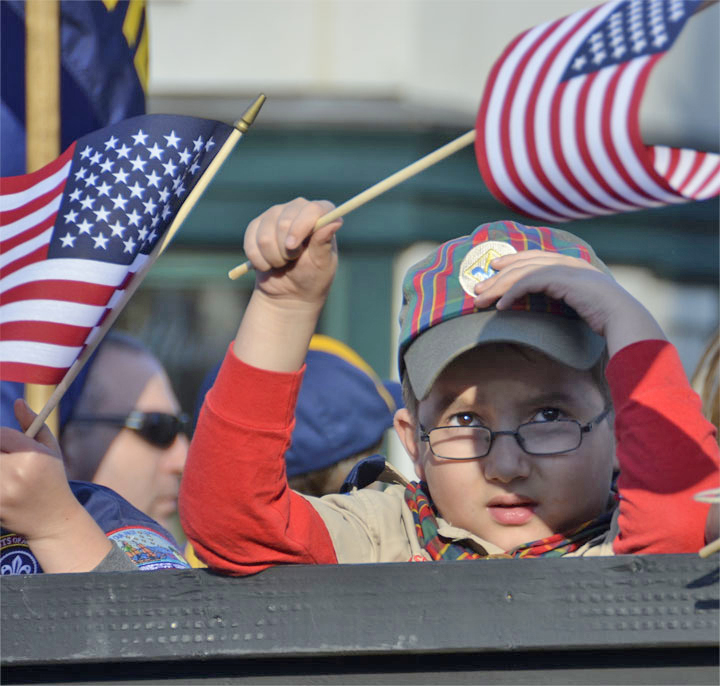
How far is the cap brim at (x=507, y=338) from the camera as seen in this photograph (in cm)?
209

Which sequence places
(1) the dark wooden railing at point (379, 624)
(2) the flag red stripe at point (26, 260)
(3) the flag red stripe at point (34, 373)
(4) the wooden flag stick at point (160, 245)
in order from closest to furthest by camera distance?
(1) the dark wooden railing at point (379, 624), (4) the wooden flag stick at point (160, 245), (3) the flag red stripe at point (34, 373), (2) the flag red stripe at point (26, 260)

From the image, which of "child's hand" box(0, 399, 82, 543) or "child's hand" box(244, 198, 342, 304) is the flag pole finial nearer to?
"child's hand" box(244, 198, 342, 304)

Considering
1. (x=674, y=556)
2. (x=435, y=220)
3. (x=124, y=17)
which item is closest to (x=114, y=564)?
(x=674, y=556)

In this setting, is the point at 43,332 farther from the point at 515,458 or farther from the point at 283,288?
the point at 515,458

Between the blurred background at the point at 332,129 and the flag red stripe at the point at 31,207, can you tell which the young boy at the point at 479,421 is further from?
the blurred background at the point at 332,129

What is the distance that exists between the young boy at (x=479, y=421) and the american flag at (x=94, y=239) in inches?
15.7

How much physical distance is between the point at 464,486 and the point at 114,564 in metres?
0.61

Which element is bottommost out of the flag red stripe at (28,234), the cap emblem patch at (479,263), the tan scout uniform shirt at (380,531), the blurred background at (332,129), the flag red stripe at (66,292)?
the blurred background at (332,129)

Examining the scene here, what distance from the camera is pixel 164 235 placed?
2211 millimetres

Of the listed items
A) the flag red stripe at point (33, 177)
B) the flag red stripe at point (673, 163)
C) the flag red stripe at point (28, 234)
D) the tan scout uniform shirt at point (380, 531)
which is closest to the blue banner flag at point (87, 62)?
the flag red stripe at point (33, 177)

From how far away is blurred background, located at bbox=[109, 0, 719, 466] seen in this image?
6965mm

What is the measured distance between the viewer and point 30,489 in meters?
1.93

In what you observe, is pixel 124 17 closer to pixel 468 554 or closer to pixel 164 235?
A: pixel 164 235

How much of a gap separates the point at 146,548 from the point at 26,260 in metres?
0.58
